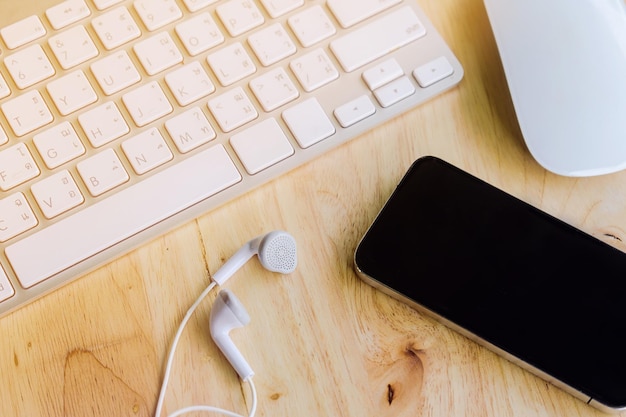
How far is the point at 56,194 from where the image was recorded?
1.62 ft

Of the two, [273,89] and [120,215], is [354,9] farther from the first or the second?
[120,215]

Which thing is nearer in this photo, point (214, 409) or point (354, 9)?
point (214, 409)

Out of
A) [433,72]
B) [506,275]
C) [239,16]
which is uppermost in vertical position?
[239,16]

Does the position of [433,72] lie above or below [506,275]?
above

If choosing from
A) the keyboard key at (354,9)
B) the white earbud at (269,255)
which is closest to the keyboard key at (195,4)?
the keyboard key at (354,9)

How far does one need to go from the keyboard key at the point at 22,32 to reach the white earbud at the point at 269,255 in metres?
0.25

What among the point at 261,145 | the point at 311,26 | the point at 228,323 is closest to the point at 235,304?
the point at 228,323

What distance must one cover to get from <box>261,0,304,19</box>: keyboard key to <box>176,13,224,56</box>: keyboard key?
0.15ft

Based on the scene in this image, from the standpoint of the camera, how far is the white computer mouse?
0.51 metres

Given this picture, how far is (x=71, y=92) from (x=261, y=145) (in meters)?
0.15

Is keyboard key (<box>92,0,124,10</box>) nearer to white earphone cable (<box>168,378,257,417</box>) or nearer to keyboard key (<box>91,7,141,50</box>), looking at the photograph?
keyboard key (<box>91,7,141,50</box>)

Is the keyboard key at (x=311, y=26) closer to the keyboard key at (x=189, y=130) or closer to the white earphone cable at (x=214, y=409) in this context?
the keyboard key at (x=189, y=130)

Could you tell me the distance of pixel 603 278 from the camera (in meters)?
0.48

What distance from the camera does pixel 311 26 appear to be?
1.81 feet
